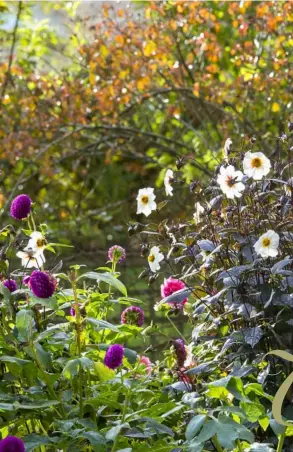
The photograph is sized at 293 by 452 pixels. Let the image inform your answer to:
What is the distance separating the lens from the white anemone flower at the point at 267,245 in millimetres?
2008

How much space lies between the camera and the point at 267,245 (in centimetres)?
202

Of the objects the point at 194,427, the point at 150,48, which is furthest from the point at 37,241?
the point at 150,48

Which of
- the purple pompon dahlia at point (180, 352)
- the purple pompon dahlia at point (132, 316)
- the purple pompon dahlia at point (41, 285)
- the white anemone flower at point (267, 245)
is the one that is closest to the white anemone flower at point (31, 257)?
the purple pompon dahlia at point (41, 285)

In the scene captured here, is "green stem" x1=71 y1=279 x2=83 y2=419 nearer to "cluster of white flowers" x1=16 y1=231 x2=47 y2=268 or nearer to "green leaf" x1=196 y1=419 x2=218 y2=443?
"cluster of white flowers" x1=16 y1=231 x2=47 y2=268

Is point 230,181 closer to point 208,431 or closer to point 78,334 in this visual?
point 78,334

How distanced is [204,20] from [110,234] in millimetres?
1528

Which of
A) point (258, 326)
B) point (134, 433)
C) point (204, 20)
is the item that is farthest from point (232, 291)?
point (204, 20)

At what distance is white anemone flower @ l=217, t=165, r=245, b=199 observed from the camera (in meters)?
2.14

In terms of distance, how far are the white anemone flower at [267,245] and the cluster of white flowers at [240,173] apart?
0.16 meters

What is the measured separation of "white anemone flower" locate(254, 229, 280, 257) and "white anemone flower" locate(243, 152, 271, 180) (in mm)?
190

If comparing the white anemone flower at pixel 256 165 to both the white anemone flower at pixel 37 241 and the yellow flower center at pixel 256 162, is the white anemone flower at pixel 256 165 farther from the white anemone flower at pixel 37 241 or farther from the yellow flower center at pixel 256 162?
the white anemone flower at pixel 37 241

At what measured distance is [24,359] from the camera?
2.02 meters

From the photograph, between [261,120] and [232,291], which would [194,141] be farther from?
[232,291]

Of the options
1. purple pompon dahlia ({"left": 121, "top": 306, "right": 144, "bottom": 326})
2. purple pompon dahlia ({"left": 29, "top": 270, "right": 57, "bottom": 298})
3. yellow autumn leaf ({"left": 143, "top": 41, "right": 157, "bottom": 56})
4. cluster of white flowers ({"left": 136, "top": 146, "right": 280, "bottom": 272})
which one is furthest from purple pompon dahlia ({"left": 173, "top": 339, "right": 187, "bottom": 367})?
yellow autumn leaf ({"left": 143, "top": 41, "right": 157, "bottom": 56})
